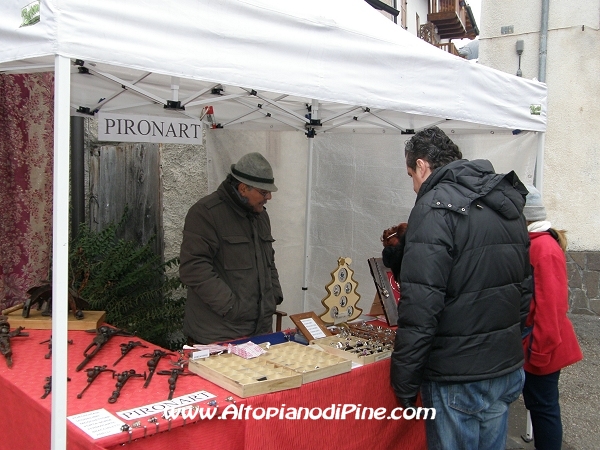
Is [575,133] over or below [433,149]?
over

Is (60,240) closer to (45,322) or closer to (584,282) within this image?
(45,322)

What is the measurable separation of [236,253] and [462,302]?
1432 millimetres

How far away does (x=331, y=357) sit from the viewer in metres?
2.32

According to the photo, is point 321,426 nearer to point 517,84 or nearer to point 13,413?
point 13,413

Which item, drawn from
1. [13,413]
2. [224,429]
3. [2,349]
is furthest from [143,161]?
[224,429]

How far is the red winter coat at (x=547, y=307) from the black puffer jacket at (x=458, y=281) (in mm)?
557

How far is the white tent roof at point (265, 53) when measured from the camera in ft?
5.18

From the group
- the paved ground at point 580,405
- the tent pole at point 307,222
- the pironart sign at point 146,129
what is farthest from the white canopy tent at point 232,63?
the paved ground at point 580,405

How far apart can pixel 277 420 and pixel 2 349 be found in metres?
1.21

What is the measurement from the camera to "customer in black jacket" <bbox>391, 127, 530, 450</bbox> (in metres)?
1.84

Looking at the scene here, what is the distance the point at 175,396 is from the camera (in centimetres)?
192

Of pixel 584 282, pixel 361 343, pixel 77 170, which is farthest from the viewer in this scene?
pixel 584 282

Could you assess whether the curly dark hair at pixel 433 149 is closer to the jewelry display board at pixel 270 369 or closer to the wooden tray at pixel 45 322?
the jewelry display board at pixel 270 369

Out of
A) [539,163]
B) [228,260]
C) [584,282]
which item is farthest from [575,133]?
[228,260]
